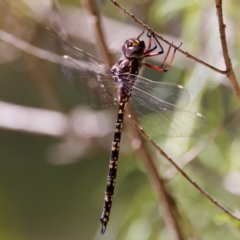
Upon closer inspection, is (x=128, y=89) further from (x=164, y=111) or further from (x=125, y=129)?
(x=125, y=129)

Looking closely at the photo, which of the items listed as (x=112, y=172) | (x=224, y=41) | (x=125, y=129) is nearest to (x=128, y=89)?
(x=112, y=172)

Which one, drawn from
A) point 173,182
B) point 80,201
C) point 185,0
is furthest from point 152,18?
point 80,201

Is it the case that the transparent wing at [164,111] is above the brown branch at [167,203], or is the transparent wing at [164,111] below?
above

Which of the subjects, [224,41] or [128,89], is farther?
[128,89]

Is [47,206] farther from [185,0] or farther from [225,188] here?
[185,0]

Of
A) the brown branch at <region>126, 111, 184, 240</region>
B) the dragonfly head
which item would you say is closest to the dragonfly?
the dragonfly head

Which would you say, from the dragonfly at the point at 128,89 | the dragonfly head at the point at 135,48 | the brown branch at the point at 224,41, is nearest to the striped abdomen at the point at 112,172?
the dragonfly at the point at 128,89

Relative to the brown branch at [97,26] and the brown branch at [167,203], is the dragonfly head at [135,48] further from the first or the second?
the brown branch at [167,203]
